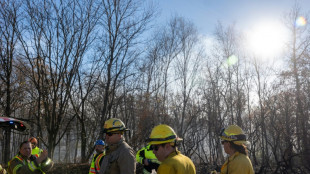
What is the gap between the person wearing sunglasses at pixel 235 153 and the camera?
330 cm

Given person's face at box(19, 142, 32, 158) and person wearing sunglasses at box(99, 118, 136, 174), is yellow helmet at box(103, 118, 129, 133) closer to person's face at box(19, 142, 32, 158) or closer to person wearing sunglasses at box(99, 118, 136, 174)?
person wearing sunglasses at box(99, 118, 136, 174)

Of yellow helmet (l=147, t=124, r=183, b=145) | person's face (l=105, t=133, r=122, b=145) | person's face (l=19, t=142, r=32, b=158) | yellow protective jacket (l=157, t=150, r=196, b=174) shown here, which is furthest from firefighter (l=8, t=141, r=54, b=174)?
yellow protective jacket (l=157, t=150, r=196, b=174)

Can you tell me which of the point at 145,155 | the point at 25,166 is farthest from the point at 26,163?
the point at 145,155

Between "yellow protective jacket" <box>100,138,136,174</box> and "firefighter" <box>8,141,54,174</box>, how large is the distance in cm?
212

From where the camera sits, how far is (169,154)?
266cm

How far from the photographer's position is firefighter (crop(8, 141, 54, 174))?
480 cm

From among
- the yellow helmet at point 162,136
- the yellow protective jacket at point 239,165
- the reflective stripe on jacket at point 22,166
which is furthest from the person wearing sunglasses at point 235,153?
the reflective stripe on jacket at point 22,166

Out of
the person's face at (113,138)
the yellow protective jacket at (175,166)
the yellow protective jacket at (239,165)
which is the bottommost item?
the yellow protective jacket at (239,165)

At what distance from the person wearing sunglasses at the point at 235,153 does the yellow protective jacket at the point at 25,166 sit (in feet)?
12.0

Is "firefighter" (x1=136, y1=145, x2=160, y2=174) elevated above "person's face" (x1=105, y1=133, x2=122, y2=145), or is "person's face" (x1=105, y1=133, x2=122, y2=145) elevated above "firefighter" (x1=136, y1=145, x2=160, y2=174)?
"person's face" (x1=105, y1=133, x2=122, y2=145)

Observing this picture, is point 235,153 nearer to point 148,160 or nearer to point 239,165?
point 239,165

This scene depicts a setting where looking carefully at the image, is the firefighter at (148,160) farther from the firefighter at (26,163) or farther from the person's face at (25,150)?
the person's face at (25,150)

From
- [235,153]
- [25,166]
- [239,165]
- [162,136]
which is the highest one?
[162,136]

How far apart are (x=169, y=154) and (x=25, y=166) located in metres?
3.61
